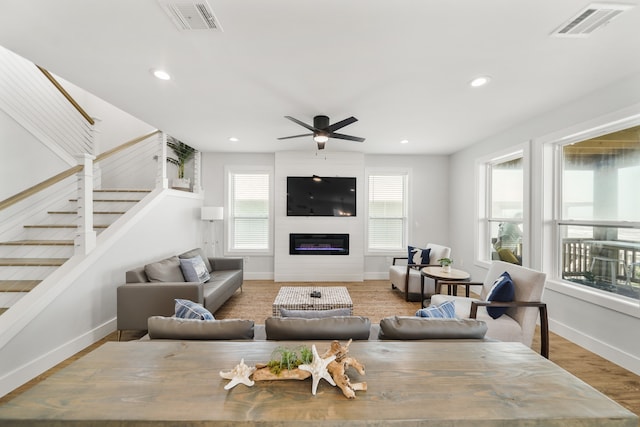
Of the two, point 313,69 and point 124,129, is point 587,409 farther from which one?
point 124,129

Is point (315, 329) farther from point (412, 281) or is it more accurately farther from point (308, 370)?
point (412, 281)

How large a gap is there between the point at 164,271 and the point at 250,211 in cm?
260

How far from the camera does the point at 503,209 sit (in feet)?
14.5

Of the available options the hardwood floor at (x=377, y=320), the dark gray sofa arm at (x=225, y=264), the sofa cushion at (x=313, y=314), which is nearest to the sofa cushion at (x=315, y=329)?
Result: the sofa cushion at (x=313, y=314)

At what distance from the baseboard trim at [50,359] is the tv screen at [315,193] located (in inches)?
133

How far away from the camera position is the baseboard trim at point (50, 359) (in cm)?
217

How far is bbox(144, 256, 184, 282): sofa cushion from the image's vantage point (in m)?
3.29

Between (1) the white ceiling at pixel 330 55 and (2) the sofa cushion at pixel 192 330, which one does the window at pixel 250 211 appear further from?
(2) the sofa cushion at pixel 192 330

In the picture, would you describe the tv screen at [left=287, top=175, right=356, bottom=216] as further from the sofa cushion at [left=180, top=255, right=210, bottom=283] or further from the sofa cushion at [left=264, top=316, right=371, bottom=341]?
the sofa cushion at [left=264, top=316, right=371, bottom=341]

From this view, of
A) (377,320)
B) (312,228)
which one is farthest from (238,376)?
(312,228)

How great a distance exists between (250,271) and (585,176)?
5.38 m

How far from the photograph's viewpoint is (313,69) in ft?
7.96

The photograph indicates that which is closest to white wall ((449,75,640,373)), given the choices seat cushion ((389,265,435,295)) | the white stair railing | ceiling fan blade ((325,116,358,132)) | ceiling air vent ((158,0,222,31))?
seat cushion ((389,265,435,295))

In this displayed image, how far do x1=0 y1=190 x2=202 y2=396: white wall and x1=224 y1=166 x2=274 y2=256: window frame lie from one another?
1444mm
